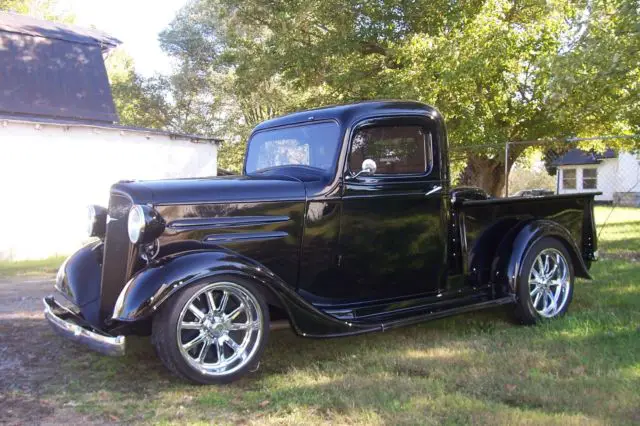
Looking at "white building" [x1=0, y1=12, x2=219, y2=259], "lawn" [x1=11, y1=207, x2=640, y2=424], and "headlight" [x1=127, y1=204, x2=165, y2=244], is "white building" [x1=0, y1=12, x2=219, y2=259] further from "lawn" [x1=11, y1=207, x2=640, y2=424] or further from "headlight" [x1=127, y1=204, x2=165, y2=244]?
"headlight" [x1=127, y1=204, x2=165, y2=244]

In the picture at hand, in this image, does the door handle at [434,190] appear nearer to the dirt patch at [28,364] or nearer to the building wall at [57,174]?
the dirt patch at [28,364]

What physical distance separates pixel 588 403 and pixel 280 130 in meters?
3.17

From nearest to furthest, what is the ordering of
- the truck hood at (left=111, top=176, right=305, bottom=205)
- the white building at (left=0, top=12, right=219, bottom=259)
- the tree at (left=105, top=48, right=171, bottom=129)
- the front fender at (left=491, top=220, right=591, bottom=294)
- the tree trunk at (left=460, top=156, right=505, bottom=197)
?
the truck hood at (left=111, top=176, right=305, bottom=205)
the front fender at (left=491, top=220, right=591, bottom=294)
the white building at (left=0, top=12, right=219, bottom=259)
the tree trunk at (left=460, top=156, right=505, bottom=197)
the tree at (left=105, top=48, right=171, bottom=129)

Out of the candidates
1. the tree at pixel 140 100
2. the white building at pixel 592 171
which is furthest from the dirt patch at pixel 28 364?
the white building at pixel 592 171

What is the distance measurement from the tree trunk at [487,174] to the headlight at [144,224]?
10.9 meters

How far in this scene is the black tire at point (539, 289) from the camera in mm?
5062

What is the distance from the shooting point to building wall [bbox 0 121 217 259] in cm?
1152

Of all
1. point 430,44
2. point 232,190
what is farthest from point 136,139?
point 232,190

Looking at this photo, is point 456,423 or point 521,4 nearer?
point 456,423

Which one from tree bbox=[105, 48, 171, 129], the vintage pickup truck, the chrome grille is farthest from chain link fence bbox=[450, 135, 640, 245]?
tree bbox=[105, 48, 171, 129]

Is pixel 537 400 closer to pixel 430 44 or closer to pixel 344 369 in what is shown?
pixel 344 369

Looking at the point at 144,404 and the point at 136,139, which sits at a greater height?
the point at 136,139

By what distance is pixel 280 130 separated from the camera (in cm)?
514

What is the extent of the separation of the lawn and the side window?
4.62ft
